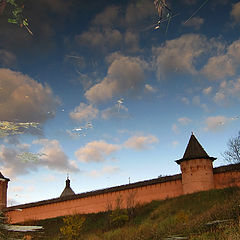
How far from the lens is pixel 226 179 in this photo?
2734cm

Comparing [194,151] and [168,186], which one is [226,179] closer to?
[194,151]

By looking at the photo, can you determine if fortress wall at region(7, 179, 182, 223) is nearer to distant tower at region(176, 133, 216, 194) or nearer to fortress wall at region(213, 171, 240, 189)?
distant tower at region(176, 133, 216, 194)

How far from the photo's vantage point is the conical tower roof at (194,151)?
28812mm

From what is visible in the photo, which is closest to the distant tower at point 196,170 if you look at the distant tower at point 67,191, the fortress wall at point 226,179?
the fortress wall at point 226,179

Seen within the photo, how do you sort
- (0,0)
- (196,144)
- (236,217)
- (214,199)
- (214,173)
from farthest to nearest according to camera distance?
1. (196,144)
2. (214,173)
3. (214,199)
4. (236,217)
5. (0,0)

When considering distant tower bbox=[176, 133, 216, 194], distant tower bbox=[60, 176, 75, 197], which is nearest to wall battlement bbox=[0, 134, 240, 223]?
distant tower bbox=[176, 133, 216, 194]

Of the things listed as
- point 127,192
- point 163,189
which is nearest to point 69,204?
point 127,192

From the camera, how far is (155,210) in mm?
25734

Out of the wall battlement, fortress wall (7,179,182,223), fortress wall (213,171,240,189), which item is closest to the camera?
fortress wall (213,171,240,189)

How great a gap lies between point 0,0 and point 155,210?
24249mm

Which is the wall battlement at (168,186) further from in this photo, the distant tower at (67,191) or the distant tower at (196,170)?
the distant tower at (67,191)

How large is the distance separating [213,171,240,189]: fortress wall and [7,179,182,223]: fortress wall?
2.96m

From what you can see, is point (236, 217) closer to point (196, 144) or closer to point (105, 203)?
point (196, 144)

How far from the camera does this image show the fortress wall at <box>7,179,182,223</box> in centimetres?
2914
